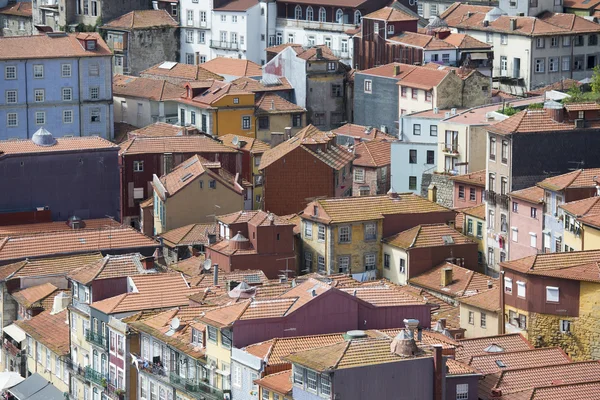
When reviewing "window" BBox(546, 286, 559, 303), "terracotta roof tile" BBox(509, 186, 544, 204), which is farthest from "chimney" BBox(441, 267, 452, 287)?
"window" BBox(546, 286, 559, 303)

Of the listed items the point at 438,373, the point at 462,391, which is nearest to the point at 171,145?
the point at 462,391

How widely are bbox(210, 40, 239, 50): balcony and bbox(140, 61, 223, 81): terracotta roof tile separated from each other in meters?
9.37

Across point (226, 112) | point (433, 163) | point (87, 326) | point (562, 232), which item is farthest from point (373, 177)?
point (87, 326)

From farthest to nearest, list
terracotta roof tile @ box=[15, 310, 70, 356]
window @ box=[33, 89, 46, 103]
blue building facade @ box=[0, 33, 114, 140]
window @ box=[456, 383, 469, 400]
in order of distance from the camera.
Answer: window @ box=[33, 89, 46, 103], blue building facade @ box=[0, 33, 114, 140], terracotta roof tile @ box=[15, 310, 70, 356], window @ box=[456, 383, 469, 400]

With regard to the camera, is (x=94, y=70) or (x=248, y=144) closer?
(x=248, y=144)

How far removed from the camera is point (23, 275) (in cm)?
11756

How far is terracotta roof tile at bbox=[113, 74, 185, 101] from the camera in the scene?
6457 inches

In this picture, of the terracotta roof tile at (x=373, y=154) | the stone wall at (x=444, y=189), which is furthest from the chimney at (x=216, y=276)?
the terracotta roof tile at (x=373, y=154)

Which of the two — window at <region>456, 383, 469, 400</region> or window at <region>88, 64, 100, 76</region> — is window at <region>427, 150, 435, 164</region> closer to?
window at <region>88, 64, 100, 76</region>

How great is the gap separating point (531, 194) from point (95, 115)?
50808 millimetres

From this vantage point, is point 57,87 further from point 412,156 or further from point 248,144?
point 412,156

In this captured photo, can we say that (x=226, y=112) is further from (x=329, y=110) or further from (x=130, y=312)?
(x=130, y=312)

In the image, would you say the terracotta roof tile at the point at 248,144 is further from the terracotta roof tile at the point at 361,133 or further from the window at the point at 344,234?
the window at the point at 344,234

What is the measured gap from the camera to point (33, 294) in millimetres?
115938
